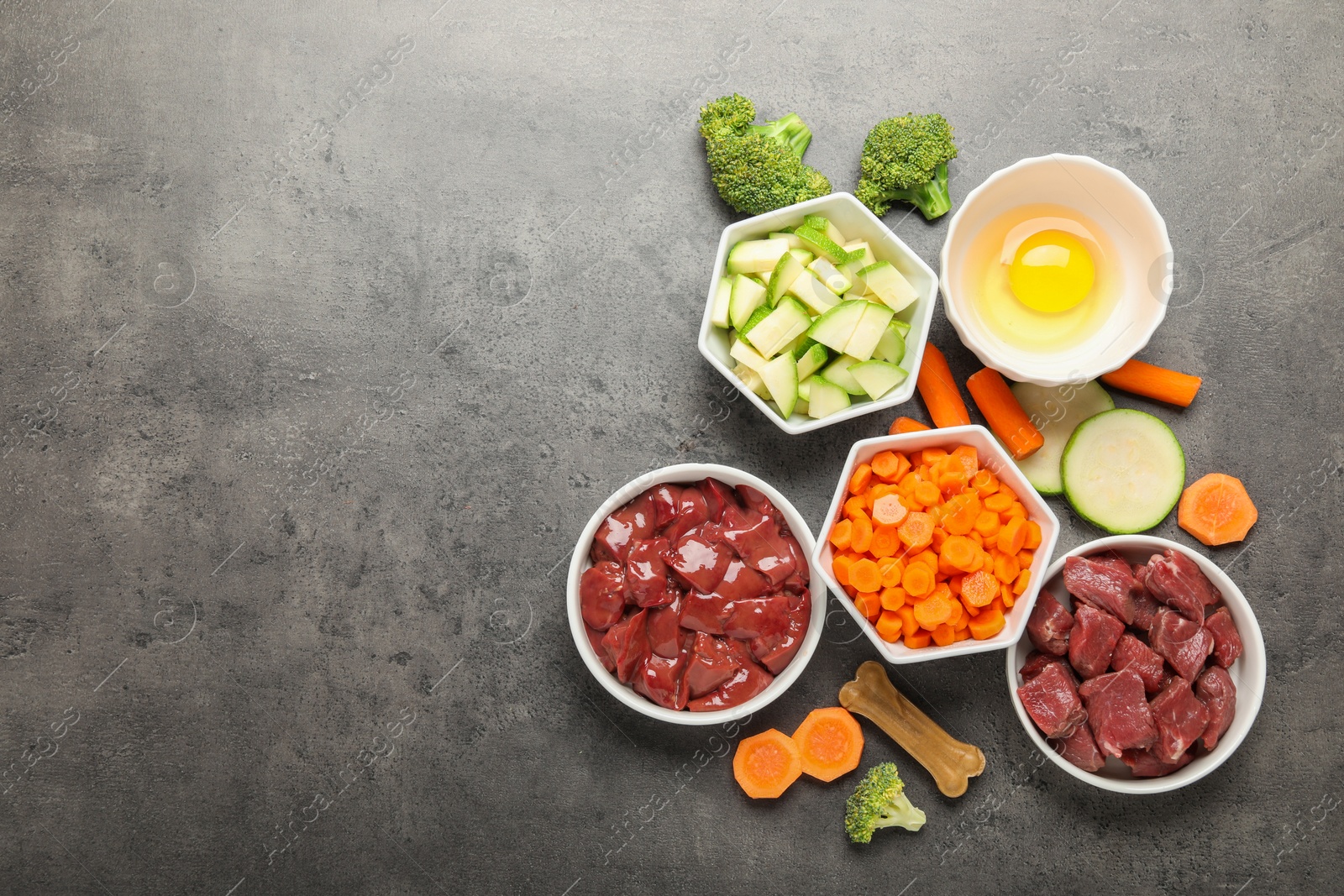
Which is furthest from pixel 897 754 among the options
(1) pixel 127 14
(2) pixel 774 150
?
(1) pixel 127 14

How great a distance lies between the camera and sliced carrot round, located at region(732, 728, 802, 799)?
3.20 metres

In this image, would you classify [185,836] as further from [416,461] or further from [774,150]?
[774,150]

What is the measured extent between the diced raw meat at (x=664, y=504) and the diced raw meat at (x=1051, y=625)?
4.71ft

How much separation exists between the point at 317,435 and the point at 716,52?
2.46 metres

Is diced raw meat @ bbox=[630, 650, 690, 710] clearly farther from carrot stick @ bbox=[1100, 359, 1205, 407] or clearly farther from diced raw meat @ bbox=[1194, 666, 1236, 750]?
carrot stick @ bbox=[1100, 359, 1205, 407]

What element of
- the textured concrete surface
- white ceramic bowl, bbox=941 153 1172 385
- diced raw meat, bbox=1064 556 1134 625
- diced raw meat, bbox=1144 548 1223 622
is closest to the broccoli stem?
the textured concrete surface

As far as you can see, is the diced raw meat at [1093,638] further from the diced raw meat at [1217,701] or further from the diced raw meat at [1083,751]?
the diced raw meat at [1217,701]

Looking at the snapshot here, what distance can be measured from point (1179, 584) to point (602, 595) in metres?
2.19

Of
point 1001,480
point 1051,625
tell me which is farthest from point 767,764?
point 1001,480

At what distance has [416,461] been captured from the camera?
3352 mm

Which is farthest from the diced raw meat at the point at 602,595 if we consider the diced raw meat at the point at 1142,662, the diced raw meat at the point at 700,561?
the diced raw meat at the point at 1142,662

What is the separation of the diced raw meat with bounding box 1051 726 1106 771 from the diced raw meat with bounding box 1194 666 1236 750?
40 cm

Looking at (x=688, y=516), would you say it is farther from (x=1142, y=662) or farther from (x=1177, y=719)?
(x=1177, y=719)

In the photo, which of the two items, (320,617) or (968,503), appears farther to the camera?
(320,617)
